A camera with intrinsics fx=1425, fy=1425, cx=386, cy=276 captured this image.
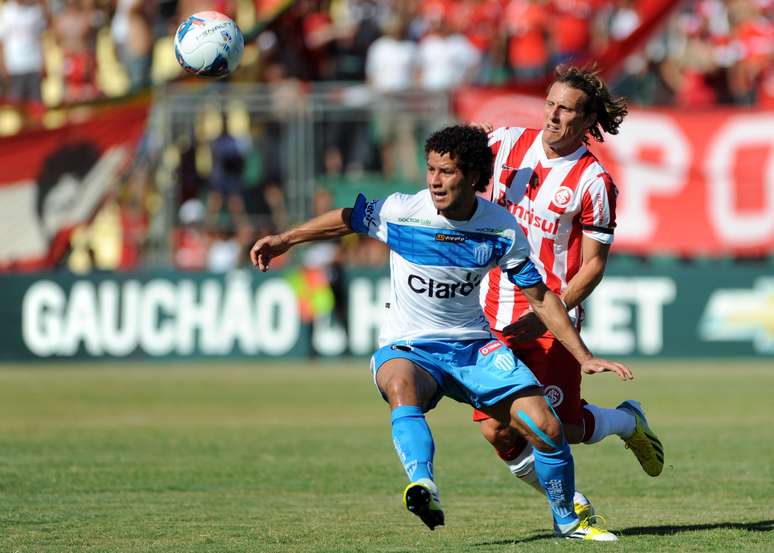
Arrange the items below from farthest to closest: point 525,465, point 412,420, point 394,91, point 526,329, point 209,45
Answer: point 394,91 → point 209,45 → point 525,465 → point 526,329 → point 412,420

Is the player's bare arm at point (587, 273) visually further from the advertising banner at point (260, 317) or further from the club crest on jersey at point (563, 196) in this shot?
the advertising banner at point (260, 317)

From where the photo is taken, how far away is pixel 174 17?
2416 centimetres

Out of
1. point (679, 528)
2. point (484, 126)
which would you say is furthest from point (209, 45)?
point (679, 528)

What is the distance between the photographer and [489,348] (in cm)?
750

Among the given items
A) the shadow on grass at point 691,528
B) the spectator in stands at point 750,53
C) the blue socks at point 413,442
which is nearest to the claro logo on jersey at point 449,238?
the blue socks at point 413,442

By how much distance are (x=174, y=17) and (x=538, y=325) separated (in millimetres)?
17456

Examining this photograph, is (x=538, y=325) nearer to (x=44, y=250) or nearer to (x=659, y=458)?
(x=659, y=458)

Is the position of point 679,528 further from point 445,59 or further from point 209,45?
point 445,59

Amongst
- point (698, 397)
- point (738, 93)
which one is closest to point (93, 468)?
point (698, 397)

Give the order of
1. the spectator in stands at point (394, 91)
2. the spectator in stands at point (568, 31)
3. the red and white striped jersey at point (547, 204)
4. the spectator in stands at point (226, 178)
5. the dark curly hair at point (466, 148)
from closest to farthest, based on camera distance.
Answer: the dark curly hair at point (466, 148) → the red and white striped jersey at point (547, 204) → the spectator in stands at point (394, 91) → the spectator in stands at point (226, 178) → the spectator in stands at point (568, 31)

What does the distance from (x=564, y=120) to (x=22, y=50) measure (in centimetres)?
1746

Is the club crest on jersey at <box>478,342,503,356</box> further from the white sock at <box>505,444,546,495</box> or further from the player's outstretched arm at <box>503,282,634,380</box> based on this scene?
the white sock at <box>505,444,546,495</box>

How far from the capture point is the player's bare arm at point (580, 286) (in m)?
7.95

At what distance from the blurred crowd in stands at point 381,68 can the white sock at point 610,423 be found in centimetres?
1305
